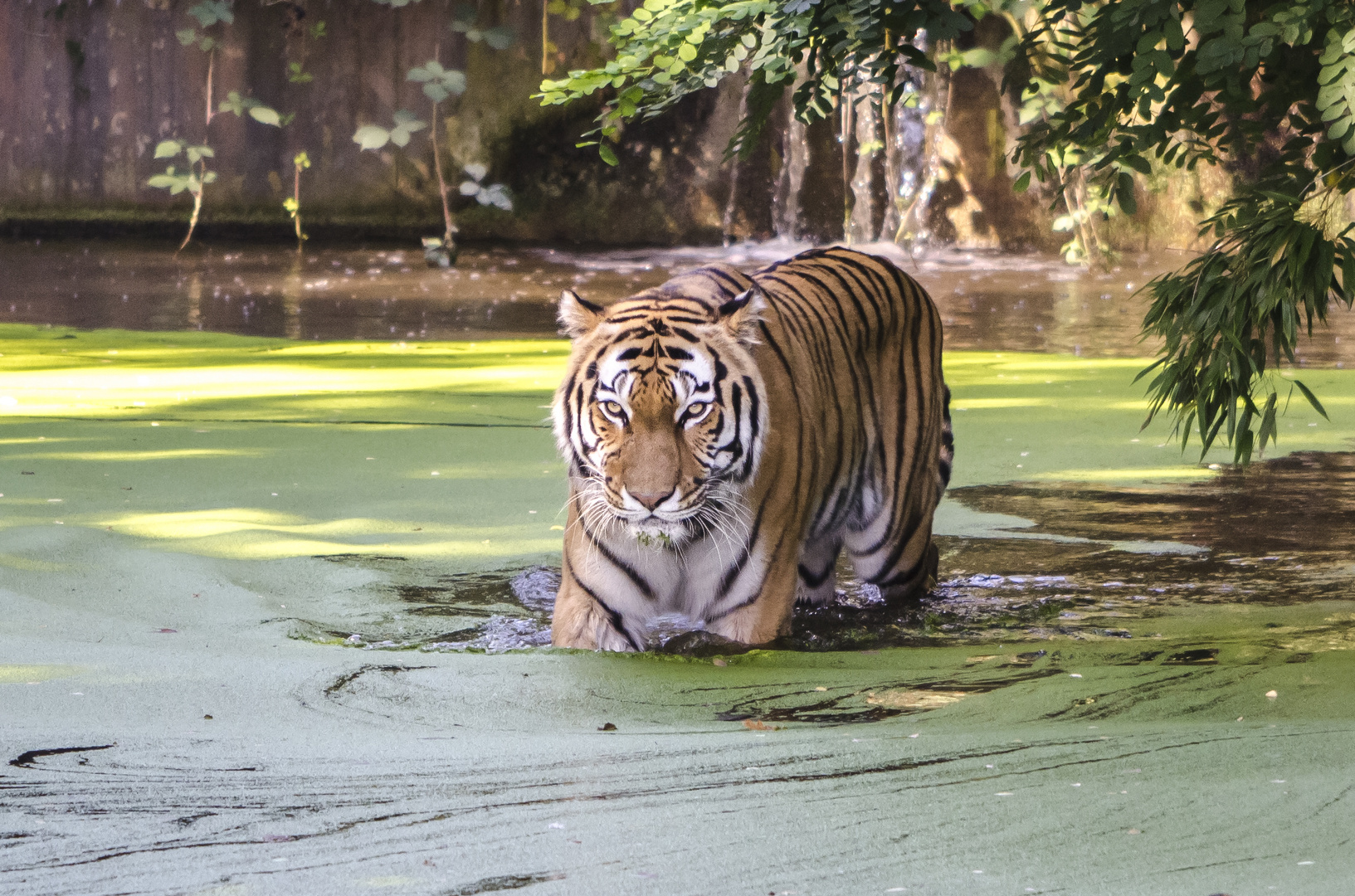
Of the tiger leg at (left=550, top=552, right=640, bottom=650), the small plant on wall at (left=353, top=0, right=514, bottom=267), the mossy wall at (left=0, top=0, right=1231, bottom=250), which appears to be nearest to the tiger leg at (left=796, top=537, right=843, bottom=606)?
the tiger leg at (left=550, top=552, right=640, bottom=650)

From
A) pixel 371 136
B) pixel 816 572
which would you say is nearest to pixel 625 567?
pixel 816 572

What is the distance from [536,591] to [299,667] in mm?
1195

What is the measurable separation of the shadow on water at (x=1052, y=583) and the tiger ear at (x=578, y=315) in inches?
28.6

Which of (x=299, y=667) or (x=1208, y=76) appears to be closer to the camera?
(x=299, y=667)

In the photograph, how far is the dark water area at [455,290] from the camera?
10.3 metres

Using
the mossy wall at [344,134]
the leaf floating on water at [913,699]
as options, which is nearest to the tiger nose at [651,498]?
the leaf floating on water at [913,699]

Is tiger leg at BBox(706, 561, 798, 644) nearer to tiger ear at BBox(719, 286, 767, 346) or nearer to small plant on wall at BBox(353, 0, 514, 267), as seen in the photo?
tiger ear at BBox(719, 286, 767, 346)

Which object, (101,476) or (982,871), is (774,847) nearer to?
(982,871)

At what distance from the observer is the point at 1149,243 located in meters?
14.9

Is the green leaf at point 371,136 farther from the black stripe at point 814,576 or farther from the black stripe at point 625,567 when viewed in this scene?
the black stripe at point 625,567

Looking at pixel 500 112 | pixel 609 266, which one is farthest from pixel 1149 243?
pixel 500 112

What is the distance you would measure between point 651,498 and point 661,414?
20cm

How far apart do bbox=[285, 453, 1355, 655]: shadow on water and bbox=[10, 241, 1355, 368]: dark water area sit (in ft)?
12.7

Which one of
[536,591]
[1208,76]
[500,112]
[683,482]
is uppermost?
[500,112]
